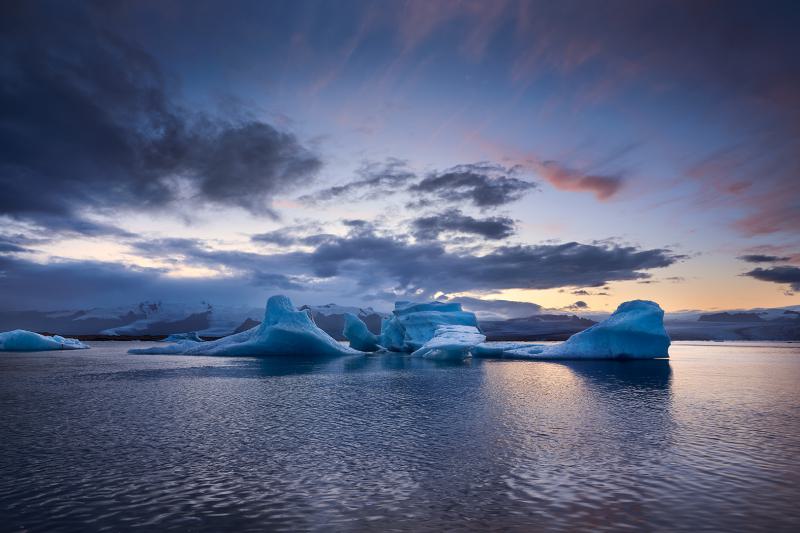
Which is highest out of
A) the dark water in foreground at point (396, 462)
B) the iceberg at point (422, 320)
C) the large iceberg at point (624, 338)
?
the iceberg at point (422, 320)

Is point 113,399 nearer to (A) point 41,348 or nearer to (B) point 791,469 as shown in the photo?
(B) point 791,469

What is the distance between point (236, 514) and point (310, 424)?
5891 mm

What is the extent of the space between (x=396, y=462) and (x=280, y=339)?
113 ft

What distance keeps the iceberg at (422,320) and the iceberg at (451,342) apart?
4134mm

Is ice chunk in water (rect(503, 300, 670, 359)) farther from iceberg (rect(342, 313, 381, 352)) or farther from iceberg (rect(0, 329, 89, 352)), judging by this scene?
iceberg (rect(0, 329, 89, 352))

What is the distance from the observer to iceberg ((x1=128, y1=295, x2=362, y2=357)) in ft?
132

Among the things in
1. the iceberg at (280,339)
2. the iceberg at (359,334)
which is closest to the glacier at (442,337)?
the iceberg at (280,339)

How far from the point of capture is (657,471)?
315 inches

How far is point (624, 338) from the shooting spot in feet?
120

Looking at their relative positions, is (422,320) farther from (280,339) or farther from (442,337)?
(280,339)

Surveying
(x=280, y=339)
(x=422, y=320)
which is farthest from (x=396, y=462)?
(x=422, y=320)

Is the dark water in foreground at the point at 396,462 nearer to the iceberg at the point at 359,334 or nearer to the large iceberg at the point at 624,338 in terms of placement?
the large iceberg at the point at 624,338

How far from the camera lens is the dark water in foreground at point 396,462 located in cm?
607

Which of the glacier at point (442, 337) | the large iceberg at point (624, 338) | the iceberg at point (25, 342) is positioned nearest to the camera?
the large iceberg at point (624, 338)
